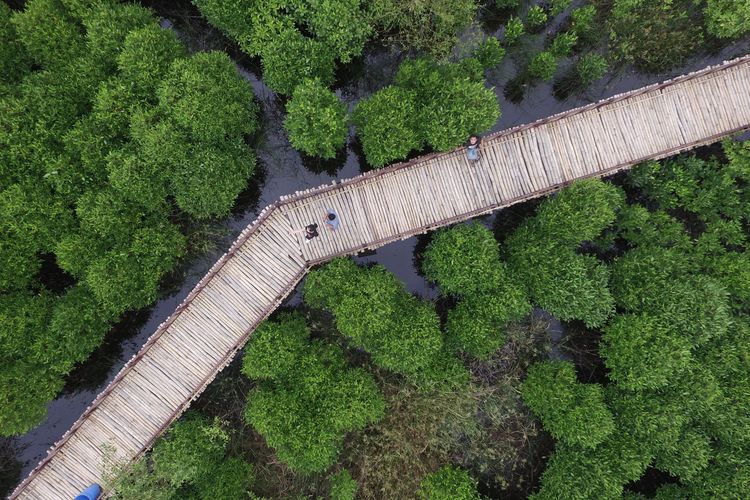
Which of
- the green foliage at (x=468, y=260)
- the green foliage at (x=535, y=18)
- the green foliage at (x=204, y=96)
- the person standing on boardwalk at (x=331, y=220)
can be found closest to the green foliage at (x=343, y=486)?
the green foliage at (x=468, y=260)

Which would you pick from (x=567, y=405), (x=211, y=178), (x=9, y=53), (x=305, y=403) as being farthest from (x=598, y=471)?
(x=9, y=53)

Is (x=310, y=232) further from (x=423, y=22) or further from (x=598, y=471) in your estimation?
(x=598, y=471)

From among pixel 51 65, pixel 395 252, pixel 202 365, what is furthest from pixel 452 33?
pixel 202 365

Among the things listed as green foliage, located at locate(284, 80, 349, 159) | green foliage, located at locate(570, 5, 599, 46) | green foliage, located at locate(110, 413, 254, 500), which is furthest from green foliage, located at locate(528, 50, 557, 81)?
→ green foliage, located at locate(110, 413, 254, 500)

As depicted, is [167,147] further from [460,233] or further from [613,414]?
[613,414]

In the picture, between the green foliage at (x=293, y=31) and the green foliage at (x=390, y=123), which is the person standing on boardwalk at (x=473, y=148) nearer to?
the green foliage at (x=390, y=123)
